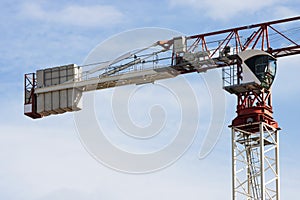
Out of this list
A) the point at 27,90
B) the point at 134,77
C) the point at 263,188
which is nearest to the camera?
the point at 263,188

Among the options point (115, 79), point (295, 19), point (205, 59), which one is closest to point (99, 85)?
point (115, 79)

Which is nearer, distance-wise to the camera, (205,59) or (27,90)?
(205,59)

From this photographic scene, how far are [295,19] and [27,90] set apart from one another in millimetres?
29404

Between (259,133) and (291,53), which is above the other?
(291,53)

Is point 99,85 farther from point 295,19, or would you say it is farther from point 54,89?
point 295,19

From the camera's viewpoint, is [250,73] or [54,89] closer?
[250,73]

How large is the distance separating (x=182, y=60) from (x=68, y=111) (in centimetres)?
1372

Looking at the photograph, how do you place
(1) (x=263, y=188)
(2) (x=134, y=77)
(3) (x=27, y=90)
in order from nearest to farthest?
(1) (x=263, y=188), (2) (x=134, y=77), (3) (x=27, y=90)

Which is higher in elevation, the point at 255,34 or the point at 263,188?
the point at 255,34

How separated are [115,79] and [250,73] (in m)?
13.8

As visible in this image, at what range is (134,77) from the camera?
124 metres

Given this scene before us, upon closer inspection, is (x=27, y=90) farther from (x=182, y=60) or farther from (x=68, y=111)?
(x=182, y=60)

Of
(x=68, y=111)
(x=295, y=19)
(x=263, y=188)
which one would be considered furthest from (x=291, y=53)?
(x=68, y=111)

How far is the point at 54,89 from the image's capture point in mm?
129250
